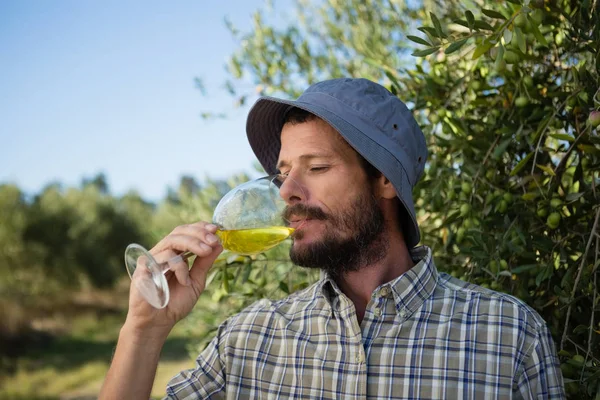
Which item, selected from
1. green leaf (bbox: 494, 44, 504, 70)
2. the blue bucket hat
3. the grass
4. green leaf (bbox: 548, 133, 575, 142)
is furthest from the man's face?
the grass

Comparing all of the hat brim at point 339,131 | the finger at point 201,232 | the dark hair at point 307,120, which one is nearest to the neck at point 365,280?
the hat brim at point 339,131

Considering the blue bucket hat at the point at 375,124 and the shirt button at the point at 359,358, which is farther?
the blue bucket hat at the point at 375,124

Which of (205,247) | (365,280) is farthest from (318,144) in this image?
(205,247)

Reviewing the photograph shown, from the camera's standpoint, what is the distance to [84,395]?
51.2 feet

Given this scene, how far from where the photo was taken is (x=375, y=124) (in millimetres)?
1966

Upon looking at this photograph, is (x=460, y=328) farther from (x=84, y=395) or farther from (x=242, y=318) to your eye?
(x=84, y=395)

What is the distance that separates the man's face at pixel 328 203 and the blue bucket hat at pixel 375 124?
101 millimetres

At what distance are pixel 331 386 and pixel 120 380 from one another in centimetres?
59

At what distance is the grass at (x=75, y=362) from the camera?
51.8 feet

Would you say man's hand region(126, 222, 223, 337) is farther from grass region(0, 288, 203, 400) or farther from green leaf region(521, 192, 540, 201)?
grass region(0, 288, 203, 400)

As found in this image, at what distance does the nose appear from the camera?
1.83 metres

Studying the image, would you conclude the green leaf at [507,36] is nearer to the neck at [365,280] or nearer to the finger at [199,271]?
the neck at [365,280]

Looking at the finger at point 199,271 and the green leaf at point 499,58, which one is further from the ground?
the green leaf at point 499,58

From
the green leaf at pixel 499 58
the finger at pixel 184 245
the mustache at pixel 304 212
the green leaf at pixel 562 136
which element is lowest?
the green leaf at pixel 562 136
